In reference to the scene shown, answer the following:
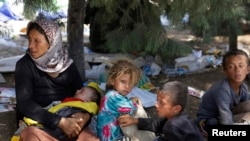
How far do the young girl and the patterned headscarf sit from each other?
1.28 feet

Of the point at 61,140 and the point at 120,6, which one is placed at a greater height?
the point at 120,6

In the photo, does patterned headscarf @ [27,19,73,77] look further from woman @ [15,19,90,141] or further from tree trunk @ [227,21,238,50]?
tree trunk @ [227,21,238,50]

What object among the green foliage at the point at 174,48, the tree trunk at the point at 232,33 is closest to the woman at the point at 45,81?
the green foliage at the point at 174,48

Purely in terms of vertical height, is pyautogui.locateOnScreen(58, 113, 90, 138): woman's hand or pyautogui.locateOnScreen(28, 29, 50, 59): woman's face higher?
pyautogui.locateOnScreen(28, 29, 50, 59): woman's face

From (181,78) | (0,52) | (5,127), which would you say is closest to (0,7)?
(0,52)

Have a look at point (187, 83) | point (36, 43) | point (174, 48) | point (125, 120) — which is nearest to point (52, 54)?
point (36, 43)

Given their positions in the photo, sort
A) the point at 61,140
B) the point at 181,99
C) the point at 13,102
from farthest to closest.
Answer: the point at 13,102 → the point at 61,140 → the point at 181,99

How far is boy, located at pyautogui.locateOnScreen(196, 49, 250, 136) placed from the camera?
2.32m

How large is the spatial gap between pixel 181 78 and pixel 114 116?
1982 millimetres

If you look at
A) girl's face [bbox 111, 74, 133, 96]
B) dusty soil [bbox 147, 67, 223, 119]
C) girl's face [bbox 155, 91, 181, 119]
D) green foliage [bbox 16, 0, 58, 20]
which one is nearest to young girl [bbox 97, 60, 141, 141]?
girl's face [bbox 111, 74, 133, 96]

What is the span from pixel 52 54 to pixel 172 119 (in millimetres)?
903

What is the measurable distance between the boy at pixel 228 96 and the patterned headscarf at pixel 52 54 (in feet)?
3.25

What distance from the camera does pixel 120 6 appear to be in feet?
11.6

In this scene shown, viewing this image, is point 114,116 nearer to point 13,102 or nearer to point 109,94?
point 109,94
